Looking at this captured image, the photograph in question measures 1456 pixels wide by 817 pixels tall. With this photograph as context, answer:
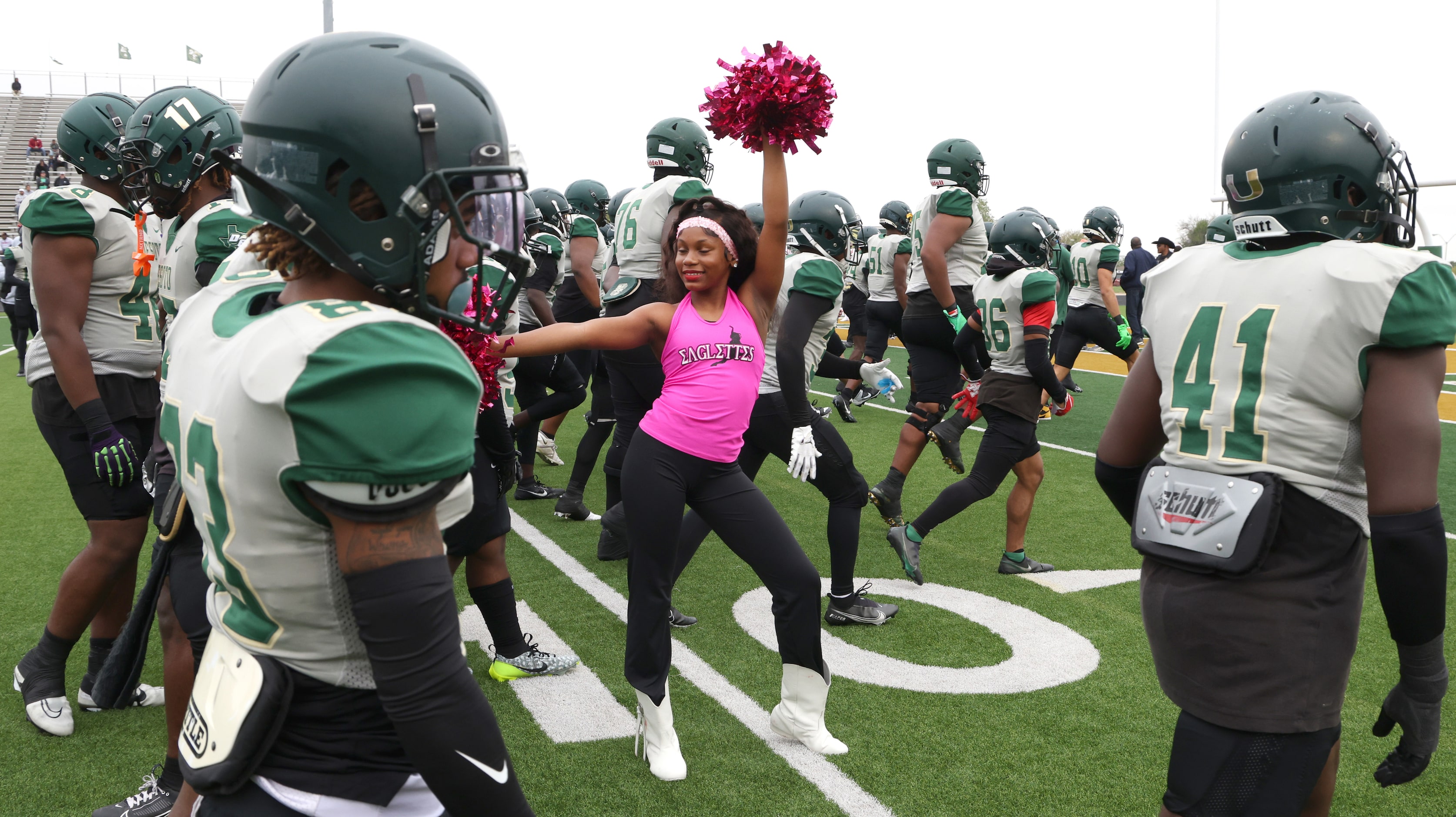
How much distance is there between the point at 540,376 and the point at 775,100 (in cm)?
432

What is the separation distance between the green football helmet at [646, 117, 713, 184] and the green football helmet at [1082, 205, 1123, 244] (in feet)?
25.8

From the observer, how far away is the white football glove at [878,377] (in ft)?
16.5

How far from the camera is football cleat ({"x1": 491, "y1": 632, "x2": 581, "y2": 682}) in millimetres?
4273

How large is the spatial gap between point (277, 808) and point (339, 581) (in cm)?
35

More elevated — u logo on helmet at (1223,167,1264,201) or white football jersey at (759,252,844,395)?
u logo on helmet at (1223,167,1264,201)

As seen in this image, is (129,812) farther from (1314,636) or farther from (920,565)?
(920,565)

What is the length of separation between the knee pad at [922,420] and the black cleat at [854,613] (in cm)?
194

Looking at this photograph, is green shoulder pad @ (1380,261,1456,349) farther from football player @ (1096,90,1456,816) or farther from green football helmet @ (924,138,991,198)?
green football helmet @ (924,138,991,198)

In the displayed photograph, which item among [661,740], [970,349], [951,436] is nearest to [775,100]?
[661,740]

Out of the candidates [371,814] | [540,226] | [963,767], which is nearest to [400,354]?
[371,814]

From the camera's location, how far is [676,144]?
622cm

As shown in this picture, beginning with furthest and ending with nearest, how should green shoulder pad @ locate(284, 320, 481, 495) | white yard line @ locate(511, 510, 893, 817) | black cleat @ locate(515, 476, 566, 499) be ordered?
black cleat @ locate(515, 476, 566, 499) → white yard line @ locate(511, 510, 893, 817) → green shoulder pad @ locate(284, 320, 481, 495)

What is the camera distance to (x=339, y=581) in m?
1.29

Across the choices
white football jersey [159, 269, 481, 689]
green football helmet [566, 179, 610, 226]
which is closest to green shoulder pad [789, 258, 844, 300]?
white football jersey [159, 269, 481, 689]
